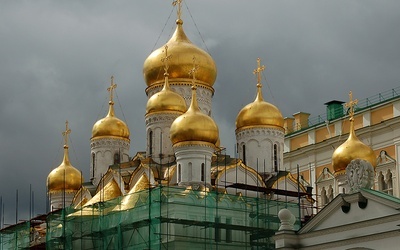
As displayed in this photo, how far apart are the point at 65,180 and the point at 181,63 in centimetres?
782

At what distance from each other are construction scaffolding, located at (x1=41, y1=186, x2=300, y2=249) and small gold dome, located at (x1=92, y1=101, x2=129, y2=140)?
7073 mm

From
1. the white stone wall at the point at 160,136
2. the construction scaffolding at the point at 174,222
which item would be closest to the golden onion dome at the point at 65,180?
the white stone wall at the point at 160,136

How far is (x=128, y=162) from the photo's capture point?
3862 centimetres

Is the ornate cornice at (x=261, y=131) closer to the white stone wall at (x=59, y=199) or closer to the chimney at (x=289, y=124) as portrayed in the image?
the white stone wall at (x=59, y=199)

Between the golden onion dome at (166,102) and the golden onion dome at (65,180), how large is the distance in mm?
6184

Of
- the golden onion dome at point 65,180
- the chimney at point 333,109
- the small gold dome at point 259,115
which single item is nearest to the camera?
the small gold dome at point 259,115

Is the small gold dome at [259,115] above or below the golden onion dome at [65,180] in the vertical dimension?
above

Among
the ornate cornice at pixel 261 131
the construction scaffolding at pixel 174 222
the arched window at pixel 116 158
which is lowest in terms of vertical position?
the construction scaffolding at pixel 174 222

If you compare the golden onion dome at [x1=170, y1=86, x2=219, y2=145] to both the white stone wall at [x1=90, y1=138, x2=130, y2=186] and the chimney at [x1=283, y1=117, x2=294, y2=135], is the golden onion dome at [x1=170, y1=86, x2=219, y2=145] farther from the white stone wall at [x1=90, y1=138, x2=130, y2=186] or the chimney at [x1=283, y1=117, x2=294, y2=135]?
the chimney at [x1=283, y1=117, x2=294, y2=135]

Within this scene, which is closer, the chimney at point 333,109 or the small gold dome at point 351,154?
the small gold dome at point 351,154

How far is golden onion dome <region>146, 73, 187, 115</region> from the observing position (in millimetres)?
37812

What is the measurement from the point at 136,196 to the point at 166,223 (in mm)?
2560

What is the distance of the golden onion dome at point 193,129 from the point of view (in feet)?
112

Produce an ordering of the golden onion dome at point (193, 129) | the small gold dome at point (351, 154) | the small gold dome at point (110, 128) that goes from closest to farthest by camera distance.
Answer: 1. the golden onion dome at point (193, 129)
2. the small gold dome at point (351, 154)
3. the small gold dome at point (110, 128)
